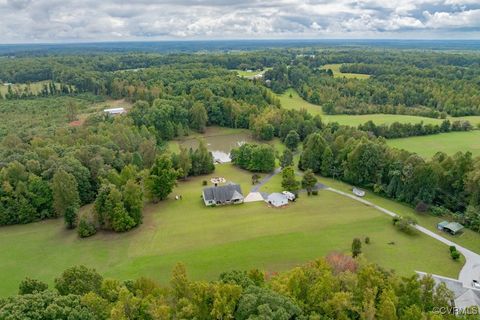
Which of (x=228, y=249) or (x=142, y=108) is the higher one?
(x=142, y=108)

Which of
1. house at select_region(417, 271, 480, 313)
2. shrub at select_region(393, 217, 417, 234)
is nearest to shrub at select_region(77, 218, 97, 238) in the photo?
shrub at select_region(393, 217, 417, 234)

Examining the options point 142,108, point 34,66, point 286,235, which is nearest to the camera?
point 286,235

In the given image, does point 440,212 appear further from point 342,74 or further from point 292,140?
point 342,74

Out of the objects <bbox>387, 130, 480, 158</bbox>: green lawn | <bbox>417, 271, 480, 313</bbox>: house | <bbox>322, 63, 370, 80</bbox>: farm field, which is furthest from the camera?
<bbox>322, 63, 370, 80</bbox>: farm field

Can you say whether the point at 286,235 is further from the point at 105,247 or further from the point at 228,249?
the point at 105,247

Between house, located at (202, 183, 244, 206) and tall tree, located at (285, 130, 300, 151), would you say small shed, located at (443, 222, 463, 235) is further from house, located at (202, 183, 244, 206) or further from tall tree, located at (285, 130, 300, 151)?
tall tree, located at (285, 130, 300, 151)

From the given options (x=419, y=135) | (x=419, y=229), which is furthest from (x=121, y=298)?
(x=419, y=135)

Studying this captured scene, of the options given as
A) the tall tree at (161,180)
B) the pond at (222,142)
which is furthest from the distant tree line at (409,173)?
→ the tall tree at (161,180)
